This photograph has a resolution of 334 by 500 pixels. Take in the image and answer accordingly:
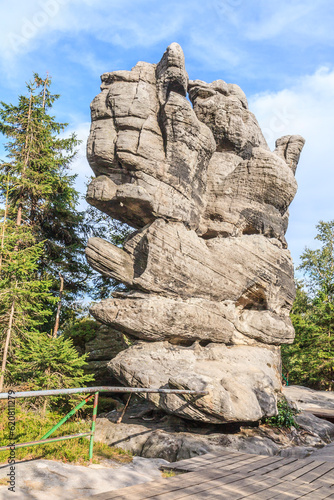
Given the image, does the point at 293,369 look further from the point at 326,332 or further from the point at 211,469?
the point at 211,469

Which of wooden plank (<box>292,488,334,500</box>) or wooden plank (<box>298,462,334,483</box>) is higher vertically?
wooden plank (<box>292,488,334,500</box>)

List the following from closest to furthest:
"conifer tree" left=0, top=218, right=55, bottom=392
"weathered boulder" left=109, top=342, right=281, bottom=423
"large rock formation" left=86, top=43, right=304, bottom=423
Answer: "weathered boulder" left=109, top=342, right=281, bottom=423
"large rock formation" left=86, top=43, right=304, bottom=423
"conifer tree" left=0, top=218, right=55, bottom=392

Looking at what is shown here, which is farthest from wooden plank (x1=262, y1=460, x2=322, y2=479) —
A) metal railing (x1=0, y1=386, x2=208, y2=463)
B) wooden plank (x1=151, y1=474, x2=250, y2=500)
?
metal railing (x1=0, y1=386, x2=208, y2=463)

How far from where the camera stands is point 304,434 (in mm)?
10633

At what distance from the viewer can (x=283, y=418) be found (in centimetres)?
1042

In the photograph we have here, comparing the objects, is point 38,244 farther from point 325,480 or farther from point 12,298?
point 325,480

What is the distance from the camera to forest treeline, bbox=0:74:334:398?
10.9 metres

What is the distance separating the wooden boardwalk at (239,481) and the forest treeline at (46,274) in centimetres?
620

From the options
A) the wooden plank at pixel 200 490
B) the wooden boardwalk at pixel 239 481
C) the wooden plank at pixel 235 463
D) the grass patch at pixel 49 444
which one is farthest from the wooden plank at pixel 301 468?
the grass patch at pixel 49 444

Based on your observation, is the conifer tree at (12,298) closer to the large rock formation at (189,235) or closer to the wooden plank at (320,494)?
the large rock formation at (189,235)

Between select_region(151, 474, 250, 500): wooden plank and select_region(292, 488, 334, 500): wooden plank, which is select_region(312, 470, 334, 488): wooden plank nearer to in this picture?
select_region(292, 488, 334, 500): wooden plank

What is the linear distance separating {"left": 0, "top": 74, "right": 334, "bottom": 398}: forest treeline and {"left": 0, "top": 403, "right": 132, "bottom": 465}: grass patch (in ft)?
2.77

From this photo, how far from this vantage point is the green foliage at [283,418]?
1025cm

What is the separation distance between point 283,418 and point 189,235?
225 inches
